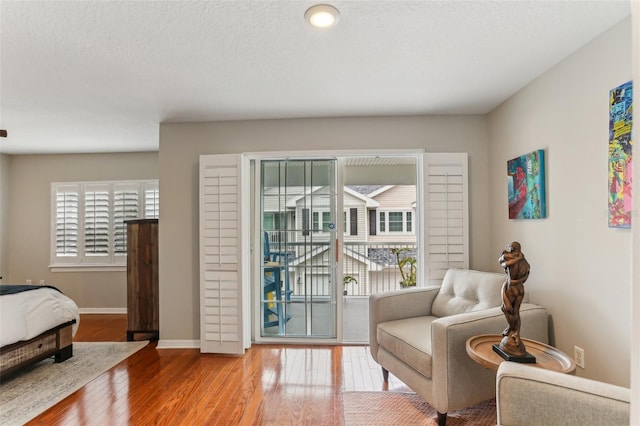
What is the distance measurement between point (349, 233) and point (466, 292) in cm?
388

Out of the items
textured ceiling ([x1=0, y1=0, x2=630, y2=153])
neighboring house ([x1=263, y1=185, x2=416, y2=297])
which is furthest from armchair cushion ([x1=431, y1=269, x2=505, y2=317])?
textured ceiling ([x1=0, y1=0, x2=630, y2=153])

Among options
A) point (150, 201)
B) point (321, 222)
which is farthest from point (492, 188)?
point (150, 201)

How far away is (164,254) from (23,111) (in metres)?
1.89

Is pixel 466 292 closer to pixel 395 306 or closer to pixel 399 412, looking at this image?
pixel 395 306

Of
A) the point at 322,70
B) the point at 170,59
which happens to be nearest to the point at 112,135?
the point at 170,59

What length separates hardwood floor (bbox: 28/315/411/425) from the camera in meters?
2.16

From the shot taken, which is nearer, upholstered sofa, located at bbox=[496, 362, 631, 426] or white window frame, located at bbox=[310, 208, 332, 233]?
upholstered sofa, located at bbox=[496, 362, 631, 426]

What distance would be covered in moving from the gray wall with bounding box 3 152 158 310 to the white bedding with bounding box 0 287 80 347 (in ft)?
5.65

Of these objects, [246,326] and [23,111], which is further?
[246,326]

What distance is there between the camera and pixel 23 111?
301 centimetres

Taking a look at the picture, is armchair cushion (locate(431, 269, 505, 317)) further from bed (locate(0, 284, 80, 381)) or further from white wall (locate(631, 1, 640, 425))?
bed (locate(0, 284, 80, 381))

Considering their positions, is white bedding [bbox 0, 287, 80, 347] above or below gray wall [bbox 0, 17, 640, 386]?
below

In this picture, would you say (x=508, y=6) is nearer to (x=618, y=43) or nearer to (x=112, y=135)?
(x=618, y=43)

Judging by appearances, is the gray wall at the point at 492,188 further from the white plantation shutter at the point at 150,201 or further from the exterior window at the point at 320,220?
the exterior window at the point at 320,220
